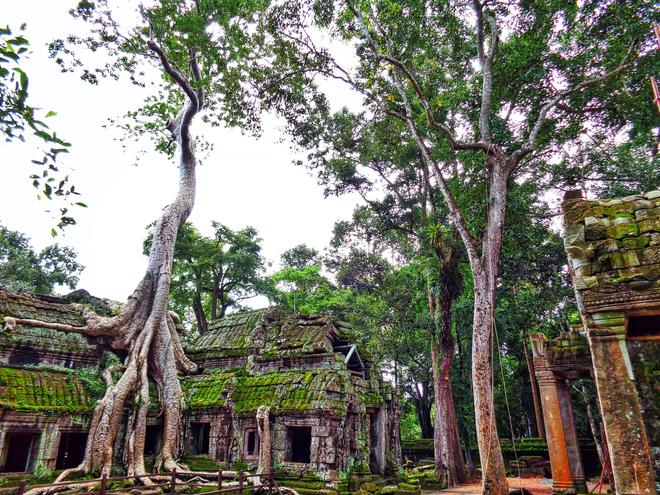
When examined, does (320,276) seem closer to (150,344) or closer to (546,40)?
(150,344)

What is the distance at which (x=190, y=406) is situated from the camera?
13.6m

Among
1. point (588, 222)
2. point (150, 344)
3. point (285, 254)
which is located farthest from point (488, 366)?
point (285, 254)

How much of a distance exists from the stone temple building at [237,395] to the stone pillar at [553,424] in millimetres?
5594

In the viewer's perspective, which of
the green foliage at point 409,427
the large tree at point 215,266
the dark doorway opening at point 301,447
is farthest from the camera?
the green foliage at point 409,427

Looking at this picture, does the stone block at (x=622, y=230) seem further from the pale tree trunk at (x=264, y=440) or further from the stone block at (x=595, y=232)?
the pale tree trunk at (x=264, y=440)

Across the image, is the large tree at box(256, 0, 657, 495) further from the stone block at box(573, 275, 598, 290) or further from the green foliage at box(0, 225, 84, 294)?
the green foliage at box(0, 225, 84, 294)

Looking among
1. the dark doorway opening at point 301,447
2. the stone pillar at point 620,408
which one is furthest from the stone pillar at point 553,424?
the dark doorway opening at point 301,447

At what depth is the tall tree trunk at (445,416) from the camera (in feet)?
49.3

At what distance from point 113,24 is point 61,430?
1255 centimetres

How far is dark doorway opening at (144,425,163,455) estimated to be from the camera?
12266 mm

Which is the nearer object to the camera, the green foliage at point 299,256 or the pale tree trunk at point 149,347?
the pale tree trunk at point 149,347

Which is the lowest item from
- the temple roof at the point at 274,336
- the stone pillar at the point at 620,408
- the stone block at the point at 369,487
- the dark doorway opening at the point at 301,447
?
the stone block at the point at 369,487

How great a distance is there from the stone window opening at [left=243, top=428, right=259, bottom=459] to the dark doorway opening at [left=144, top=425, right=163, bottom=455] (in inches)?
101

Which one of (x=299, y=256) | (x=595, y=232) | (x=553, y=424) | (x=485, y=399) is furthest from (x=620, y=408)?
(x=299, y=256)
